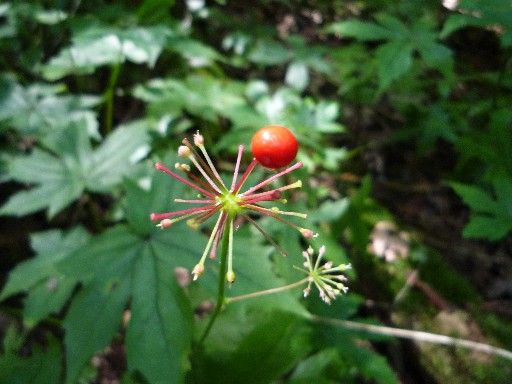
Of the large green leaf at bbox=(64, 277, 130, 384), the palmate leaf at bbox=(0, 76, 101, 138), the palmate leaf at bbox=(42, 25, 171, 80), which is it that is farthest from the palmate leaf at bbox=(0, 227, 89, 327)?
the palmate leaf at bbox=(42, 25, 171, 80)

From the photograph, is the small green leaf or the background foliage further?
the small green leaf

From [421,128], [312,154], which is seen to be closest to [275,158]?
[312,154]

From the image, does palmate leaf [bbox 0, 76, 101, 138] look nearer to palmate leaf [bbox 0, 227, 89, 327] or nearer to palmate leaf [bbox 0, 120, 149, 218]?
palmate leaf [bbox 0, 120, 149, 218]

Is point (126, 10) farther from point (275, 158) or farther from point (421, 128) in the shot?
point (275, 158)

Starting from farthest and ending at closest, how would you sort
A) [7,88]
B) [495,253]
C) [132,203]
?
[495,253], [7,88], [132,203]

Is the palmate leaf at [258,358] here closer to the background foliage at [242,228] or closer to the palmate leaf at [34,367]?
the background foliage at [242,228]

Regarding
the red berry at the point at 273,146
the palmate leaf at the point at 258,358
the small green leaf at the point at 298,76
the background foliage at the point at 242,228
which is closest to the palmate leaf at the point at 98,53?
the background foliage at the point at 242,228
